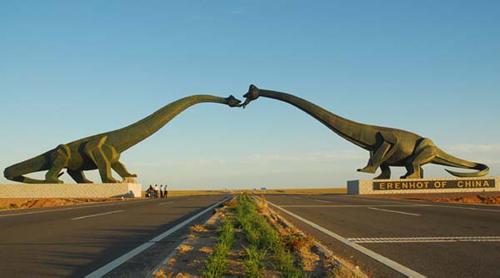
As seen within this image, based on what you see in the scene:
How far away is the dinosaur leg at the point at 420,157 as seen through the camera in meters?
44.4

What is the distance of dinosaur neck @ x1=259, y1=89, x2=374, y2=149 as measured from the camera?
149ft

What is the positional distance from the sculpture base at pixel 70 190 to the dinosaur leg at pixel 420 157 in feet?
80.1

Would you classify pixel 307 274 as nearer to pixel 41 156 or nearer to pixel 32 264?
pixel 32 264

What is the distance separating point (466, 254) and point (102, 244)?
5794 millimetres

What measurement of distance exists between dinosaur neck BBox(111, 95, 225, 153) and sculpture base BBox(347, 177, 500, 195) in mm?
17284

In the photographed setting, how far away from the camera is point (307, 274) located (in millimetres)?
5414

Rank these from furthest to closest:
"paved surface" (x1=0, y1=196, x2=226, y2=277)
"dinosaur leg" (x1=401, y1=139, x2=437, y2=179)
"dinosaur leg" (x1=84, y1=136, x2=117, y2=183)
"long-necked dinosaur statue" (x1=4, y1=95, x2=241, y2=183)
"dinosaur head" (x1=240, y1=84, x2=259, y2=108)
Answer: "dinosaur head" (x1=240, y1=84, x2=259, y2=108) < "dinosaur leg" (x1=401, y1=139, x2=437, y2=179) < "long-necked dinosaur statue" (x1=4, y1=95, x2=241, y2=183) < "dinosaur leg" (x1=84, y1=136, x2=117, y2=183) < "paved surface" (x1=0, y1=196, x2=226, y2=277)

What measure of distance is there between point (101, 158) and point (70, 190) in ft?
13.9

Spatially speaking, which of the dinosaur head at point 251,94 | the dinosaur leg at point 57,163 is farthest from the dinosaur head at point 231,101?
the dinosaur leg at point 57,163

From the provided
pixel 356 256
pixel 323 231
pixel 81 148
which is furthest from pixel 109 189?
pixel 356 256

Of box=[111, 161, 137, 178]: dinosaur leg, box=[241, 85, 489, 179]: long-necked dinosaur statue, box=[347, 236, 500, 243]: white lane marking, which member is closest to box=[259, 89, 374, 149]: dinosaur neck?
box=[241, 85, 489, 179]: long-necked dinosaur statue

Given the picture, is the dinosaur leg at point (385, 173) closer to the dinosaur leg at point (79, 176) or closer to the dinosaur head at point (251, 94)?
the dinosaur head at point (251, 94)

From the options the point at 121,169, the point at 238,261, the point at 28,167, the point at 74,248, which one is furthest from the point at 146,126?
the point at 238,261

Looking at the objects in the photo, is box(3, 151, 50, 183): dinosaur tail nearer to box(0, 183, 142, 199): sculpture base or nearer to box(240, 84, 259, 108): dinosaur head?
box(0, 183, 142, 199): sculpture base
